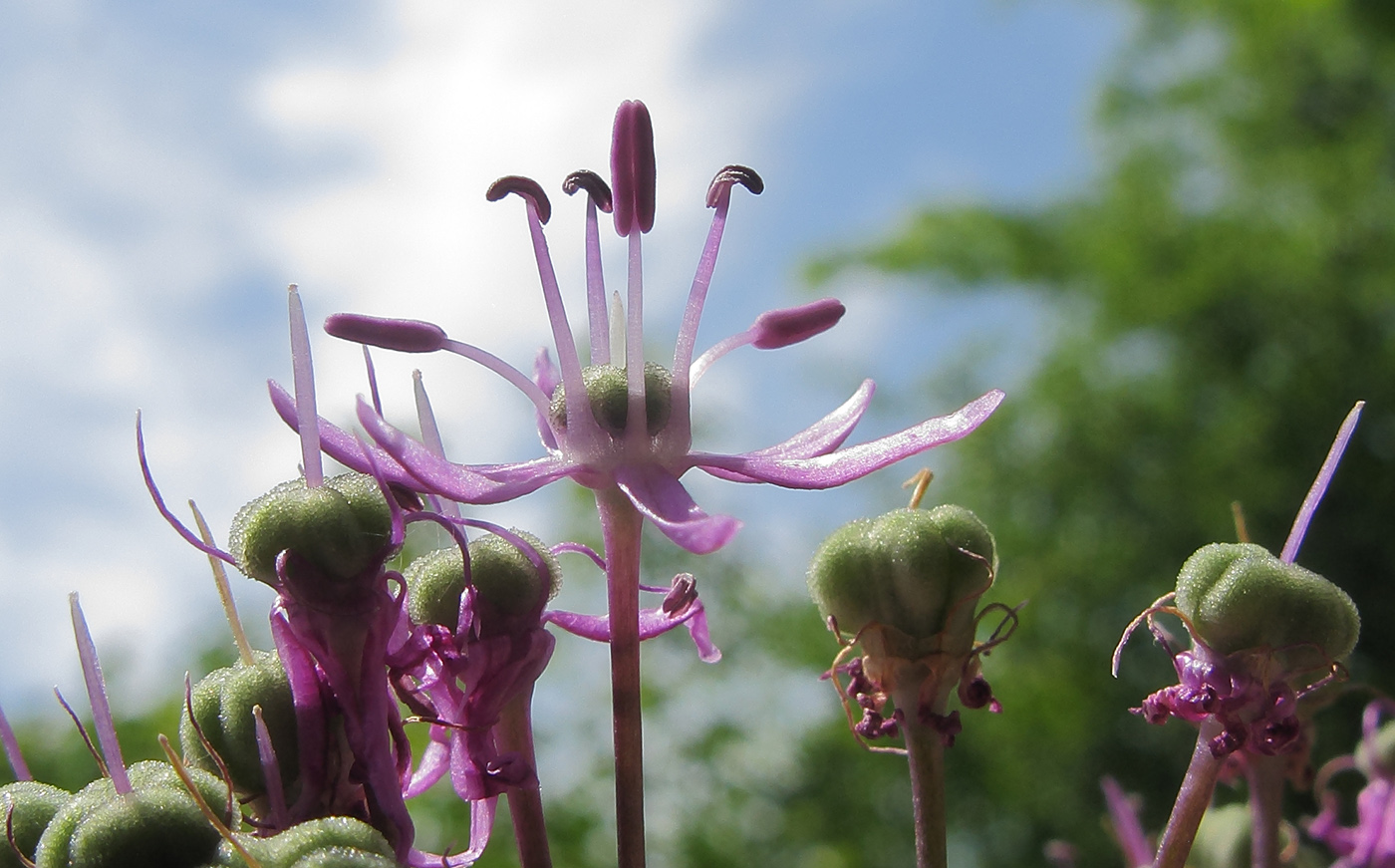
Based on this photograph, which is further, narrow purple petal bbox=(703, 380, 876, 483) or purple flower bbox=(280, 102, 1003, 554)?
narrow purple petal bbox=(703, 380, 876, 483)

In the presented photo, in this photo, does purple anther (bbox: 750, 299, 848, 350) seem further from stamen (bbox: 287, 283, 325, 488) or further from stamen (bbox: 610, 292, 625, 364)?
stamen (bbox: 287, 283, 325, 488)

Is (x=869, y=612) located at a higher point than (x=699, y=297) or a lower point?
lower

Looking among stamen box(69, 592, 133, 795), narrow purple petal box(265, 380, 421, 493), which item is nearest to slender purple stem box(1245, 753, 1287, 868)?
narrow purple petal box(265, 380, 421, 493)

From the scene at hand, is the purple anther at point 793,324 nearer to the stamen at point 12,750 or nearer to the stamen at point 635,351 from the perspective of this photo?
the stamen at point 635,351

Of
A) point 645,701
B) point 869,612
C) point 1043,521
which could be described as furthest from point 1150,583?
point 869,612

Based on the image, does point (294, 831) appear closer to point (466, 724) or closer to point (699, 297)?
point (466, 724)

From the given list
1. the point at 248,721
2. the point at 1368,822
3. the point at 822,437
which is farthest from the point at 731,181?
the point at 1368,822

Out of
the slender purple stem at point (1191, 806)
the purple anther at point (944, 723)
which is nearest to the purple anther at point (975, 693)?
the purple anther at point (944, 723)
